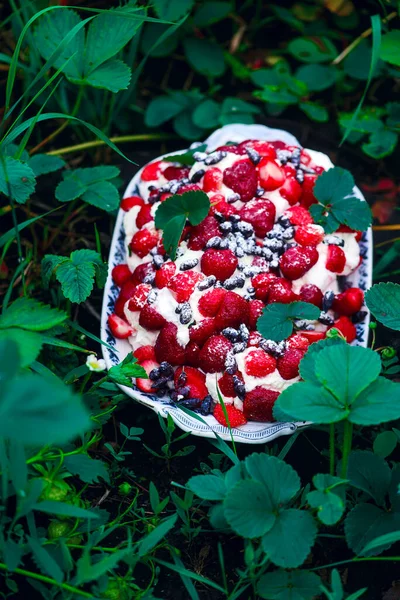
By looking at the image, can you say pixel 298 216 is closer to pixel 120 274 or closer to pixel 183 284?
pixel 183 284

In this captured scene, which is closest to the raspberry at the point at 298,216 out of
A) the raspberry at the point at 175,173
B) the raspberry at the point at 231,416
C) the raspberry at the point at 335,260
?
the raspberry at the point at 335,260

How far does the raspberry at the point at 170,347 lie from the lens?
1.75 m

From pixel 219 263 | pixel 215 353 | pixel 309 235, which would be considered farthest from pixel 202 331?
pixel 309 235

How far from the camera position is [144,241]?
190 cm

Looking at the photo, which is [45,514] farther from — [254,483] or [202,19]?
[202,19]

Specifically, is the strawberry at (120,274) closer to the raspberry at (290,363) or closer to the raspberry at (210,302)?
the raspberry at (210,302)

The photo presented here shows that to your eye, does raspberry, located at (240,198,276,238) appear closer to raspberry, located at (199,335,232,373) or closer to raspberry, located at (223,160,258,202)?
raspberry, located at (223,160,258,202)

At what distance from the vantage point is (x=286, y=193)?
1.95 m

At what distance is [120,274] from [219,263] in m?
0.31

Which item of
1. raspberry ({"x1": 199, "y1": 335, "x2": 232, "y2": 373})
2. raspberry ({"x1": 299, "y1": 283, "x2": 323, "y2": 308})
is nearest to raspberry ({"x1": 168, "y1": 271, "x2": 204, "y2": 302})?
raspberry ({"x1": 199, "y1": 335, "x2": 232, "y2": 373})

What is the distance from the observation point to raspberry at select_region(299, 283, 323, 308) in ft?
5.95

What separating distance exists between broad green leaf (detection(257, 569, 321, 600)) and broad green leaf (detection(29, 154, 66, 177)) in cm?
121

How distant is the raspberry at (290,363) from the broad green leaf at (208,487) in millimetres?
343

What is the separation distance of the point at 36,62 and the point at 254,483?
1.41 m
